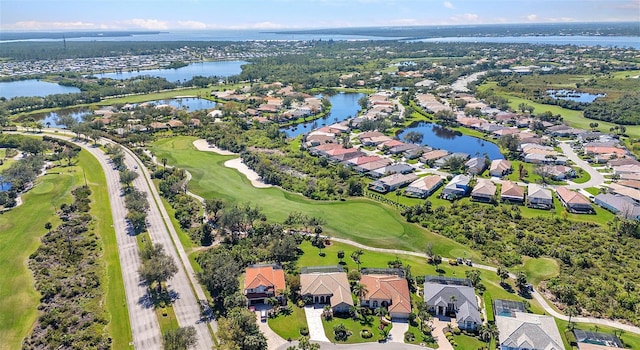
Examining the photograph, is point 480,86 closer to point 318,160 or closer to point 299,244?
point 318,160

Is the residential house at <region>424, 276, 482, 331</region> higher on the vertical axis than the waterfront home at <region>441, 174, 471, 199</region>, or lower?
lower

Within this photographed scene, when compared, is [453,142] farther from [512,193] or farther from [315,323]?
[315,323]

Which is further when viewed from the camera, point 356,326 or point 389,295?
point 389,295

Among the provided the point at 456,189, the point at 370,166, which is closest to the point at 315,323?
the point at 456,189

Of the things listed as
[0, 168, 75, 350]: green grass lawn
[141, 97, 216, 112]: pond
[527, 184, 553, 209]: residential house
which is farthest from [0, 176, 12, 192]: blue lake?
[527, 184, 553, 209]: residential house

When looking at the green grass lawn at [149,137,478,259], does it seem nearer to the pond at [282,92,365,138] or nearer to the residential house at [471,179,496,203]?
the residential house at [471,179,496,203]
